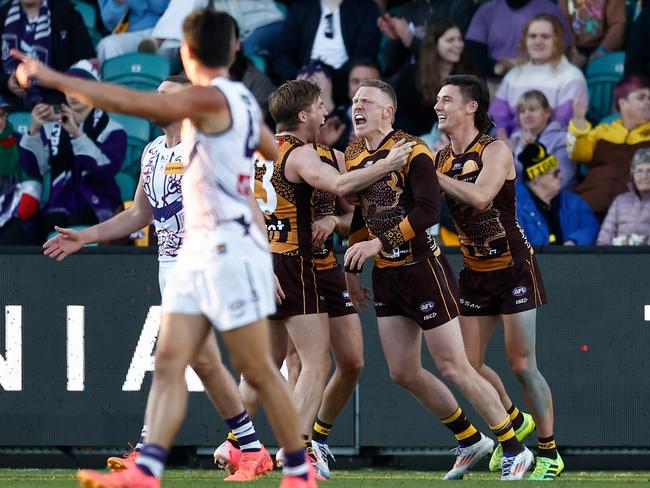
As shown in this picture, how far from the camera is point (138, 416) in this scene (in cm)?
1007

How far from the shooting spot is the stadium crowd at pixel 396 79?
1174 centimetres

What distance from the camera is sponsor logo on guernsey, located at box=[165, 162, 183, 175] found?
786 cm

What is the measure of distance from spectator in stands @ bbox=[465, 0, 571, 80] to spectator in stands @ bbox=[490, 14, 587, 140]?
411 mm

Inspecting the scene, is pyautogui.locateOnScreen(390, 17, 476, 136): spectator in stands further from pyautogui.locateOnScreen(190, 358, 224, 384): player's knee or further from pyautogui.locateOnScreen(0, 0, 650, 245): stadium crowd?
pyautogui.locateOnScreen(190, 358, 224, 384): player's knee

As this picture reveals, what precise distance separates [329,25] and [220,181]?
292 inches

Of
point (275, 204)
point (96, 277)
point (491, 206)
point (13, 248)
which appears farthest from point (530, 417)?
point (13, 248)

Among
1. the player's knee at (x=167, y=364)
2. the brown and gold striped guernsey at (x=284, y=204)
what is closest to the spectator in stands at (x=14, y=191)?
the brown and gold striped guernsey at (x=284, y=204)

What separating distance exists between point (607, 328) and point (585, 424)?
734mm

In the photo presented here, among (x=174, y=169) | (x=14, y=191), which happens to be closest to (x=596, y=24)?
(x=14, y=191)

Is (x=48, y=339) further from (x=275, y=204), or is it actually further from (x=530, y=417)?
(x=530, y=417)

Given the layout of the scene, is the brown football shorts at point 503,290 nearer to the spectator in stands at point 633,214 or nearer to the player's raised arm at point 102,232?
the player's raised arm at point 102,232

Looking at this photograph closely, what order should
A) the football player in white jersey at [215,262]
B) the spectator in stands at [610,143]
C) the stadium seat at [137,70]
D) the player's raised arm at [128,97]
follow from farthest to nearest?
the stadium seat at [137,70]
the spectator in stands at [610,143]
the football player in white jersey at [215,262]
the player's raised arm at [128,97]

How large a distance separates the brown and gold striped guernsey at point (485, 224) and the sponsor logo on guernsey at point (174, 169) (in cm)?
175

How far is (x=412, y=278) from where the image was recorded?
8164mm
